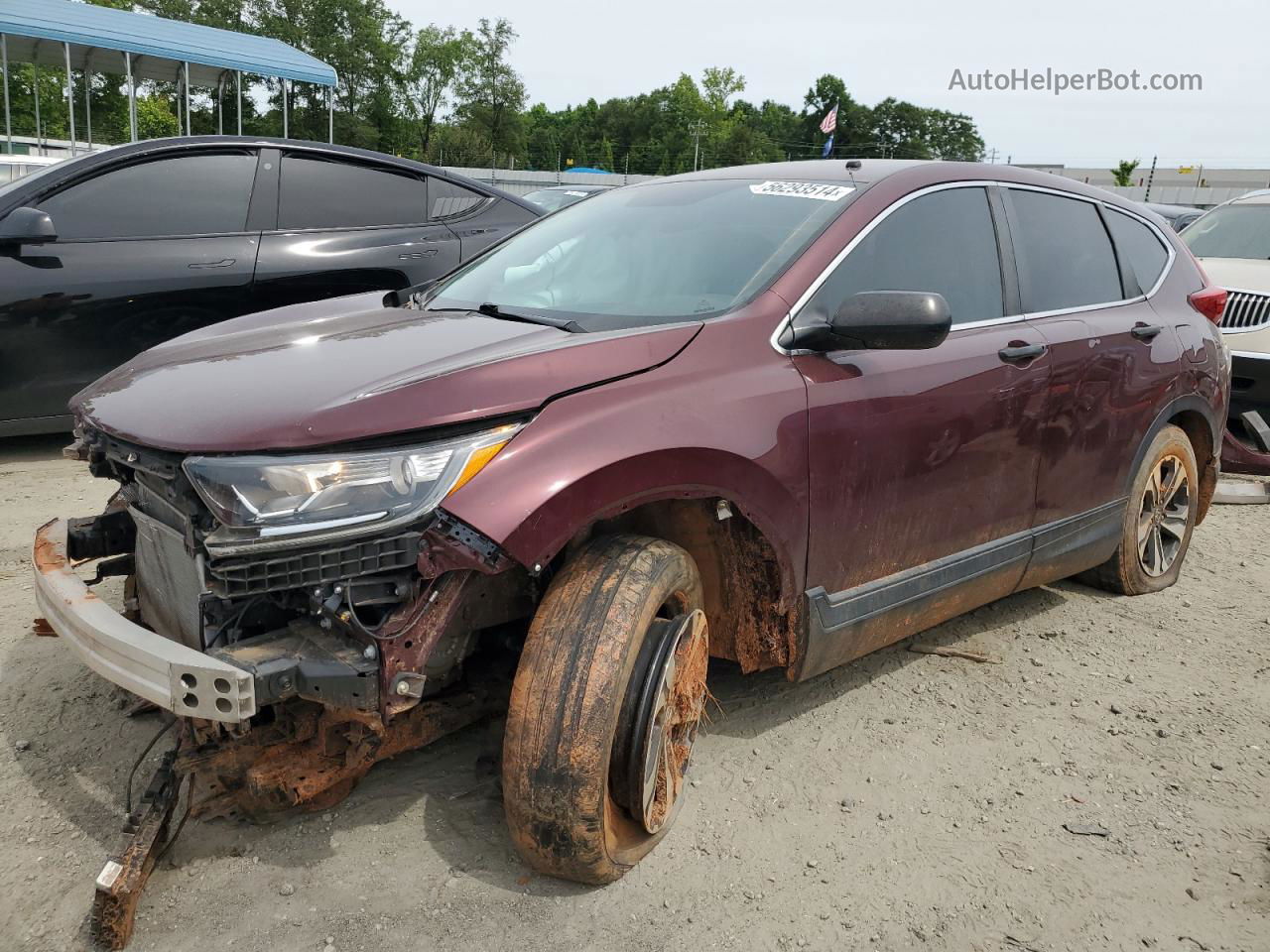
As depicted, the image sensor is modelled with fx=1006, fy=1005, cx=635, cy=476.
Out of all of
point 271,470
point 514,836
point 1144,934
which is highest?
point 271,470

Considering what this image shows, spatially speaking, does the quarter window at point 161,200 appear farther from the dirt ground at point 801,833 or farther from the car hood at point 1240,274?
the car hood at point 1240,274

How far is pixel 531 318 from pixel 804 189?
1.03 metres

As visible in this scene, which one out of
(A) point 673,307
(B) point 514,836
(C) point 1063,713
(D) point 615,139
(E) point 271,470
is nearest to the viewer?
(E) point 271,470

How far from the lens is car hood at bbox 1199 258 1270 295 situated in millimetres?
6746

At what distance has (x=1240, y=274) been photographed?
6.99 metres

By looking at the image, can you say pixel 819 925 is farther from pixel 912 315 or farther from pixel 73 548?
pixel 73 548

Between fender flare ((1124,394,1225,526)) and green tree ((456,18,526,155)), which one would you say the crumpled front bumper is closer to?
fender flare ((1124,394,1225,526))

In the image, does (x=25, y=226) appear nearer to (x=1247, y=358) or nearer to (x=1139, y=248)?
(x=1139, y=248)

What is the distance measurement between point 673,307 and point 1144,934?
6.22ft

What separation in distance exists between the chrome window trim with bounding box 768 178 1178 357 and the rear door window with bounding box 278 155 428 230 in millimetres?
3750

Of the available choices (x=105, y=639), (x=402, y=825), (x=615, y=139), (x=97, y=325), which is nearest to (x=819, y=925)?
(x=402, y=825)

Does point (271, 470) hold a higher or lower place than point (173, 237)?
lower

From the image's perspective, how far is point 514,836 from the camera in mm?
2244

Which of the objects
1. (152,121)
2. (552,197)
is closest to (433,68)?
(152,121)
